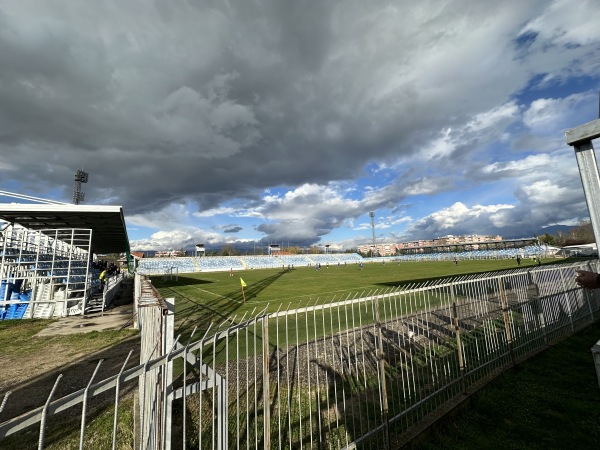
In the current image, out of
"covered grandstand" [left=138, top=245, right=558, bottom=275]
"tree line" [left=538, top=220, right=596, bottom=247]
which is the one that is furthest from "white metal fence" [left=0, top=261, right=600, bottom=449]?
"tree line" [left=538, top=220, right=596, bottom=247]

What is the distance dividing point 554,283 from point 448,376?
5.93 meters

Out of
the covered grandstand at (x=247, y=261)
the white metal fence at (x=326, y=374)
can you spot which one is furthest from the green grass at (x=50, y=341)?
the covered grandstand at (x=247, y=261)

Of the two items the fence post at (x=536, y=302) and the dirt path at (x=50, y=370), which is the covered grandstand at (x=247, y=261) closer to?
the dirt path at (x=50, y=370)

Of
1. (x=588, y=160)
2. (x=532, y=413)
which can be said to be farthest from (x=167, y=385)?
(x=532, y=413)

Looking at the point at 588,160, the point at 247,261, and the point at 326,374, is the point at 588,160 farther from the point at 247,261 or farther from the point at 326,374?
the point at 247,261

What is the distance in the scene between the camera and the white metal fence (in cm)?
284

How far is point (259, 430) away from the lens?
418 cm

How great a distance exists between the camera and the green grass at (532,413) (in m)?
A: 4.04

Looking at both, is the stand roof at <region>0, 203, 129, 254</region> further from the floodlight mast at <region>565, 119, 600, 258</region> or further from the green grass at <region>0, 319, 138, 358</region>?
the floodlight mast at <region>565, 119, 600, 258</region>

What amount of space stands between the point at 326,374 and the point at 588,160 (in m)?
3.11

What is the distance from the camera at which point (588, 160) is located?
6.27ft

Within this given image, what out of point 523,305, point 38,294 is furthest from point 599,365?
point 38,294

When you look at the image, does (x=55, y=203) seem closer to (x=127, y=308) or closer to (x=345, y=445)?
(x=127, y=308)

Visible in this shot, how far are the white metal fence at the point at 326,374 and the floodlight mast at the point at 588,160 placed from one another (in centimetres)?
234
